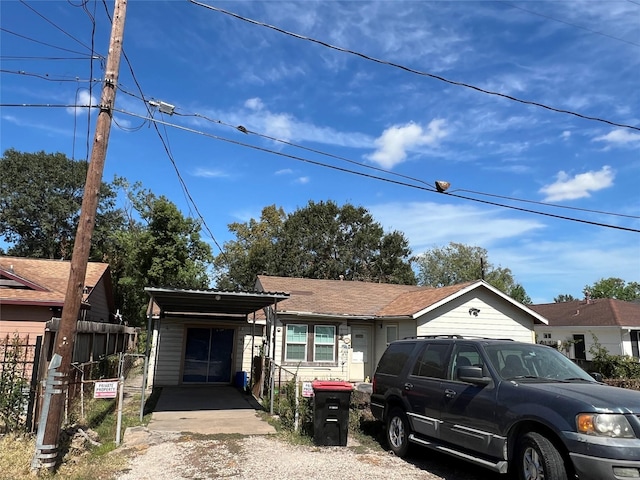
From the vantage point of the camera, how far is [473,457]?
5.98m

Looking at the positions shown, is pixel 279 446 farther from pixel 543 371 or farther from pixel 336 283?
pixel 336 283

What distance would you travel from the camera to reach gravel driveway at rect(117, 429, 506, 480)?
21.1 ft

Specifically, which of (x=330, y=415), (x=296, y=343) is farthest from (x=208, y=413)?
(x=296, y=343)

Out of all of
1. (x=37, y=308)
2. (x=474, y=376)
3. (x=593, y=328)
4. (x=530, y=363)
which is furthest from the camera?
(x=593, y=328)

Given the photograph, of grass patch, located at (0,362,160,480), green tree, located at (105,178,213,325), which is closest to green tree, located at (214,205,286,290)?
green tree, located at (105,178,213,325)

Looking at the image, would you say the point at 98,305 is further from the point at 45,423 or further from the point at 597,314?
the point at 597,314

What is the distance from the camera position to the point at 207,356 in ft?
58.2

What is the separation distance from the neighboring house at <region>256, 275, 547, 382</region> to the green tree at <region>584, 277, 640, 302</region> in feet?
185

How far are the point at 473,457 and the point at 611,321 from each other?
22.6 meters

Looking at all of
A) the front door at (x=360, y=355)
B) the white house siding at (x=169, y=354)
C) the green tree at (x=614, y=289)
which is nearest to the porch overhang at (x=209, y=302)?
the white house siding at (x=169, y=354)

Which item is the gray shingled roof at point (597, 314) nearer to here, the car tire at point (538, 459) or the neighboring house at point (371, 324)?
the neighboring house at point (371, 324)

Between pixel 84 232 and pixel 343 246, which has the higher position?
pixel 343 246

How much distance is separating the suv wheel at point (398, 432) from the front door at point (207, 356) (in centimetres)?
1112

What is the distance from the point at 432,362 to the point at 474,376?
1.46 metres
